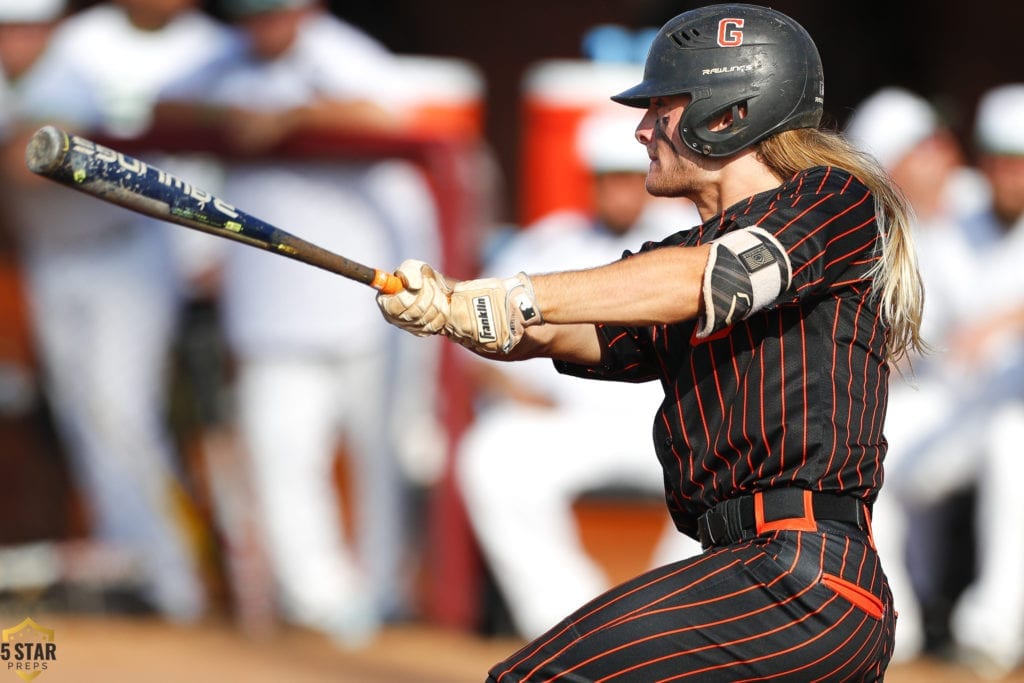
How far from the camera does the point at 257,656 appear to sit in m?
6.22

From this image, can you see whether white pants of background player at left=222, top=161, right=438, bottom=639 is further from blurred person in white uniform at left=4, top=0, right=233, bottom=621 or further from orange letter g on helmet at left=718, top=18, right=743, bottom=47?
orange letter g on helmet at left=718, top=18, right=743, bottom=47

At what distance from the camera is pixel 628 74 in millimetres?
7617

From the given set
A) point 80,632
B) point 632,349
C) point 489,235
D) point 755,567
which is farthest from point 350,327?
point 755,567

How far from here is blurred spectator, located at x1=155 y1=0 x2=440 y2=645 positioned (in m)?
6.67

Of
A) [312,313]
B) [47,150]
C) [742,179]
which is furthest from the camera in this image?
[312,313]

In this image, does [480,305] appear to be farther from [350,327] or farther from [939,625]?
[939,625]

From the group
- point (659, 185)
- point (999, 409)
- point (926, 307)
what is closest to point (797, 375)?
point (659, 185)

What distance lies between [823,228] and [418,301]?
30.4 inches

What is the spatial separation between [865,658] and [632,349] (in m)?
0.84

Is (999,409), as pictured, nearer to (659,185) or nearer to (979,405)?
(979,405)

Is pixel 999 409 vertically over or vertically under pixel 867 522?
over

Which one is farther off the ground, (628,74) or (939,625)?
(628,74)

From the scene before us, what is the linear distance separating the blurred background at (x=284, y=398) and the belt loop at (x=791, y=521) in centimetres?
362

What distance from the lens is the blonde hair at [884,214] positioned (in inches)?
119
